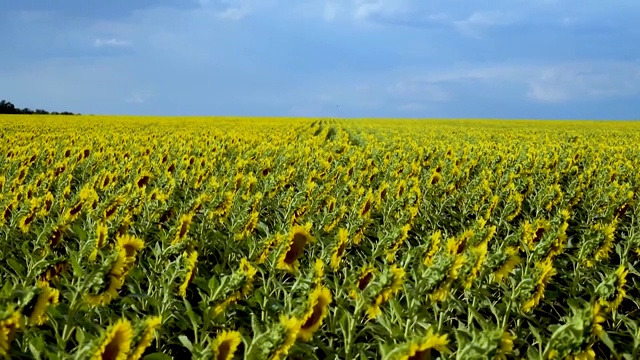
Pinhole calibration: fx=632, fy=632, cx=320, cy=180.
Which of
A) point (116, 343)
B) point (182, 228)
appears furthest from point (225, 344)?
point (182, 228)

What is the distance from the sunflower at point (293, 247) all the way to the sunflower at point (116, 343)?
1751 mm

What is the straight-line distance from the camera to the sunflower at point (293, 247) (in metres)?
3.82

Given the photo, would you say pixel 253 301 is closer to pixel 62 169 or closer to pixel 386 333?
pixel 386 333

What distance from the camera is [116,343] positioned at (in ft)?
6.95

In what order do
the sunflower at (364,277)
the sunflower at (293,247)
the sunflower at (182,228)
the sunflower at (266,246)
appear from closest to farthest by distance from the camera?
the sunflower at (364,277) → the sunflower at (293,247) → the sunflower at (266,246) → the sunflower at (182,228)

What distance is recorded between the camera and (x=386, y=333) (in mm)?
3383

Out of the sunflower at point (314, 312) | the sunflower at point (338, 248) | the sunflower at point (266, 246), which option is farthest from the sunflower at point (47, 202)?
the sunflower at point (314, 312)

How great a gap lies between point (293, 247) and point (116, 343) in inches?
74.7

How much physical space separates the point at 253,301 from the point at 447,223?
12.5 feet

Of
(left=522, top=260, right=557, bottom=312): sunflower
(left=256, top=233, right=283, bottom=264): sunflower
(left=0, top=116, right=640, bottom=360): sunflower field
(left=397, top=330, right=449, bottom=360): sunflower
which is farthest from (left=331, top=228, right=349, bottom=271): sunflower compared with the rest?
(left=397, top=330, right=449, bottom=360): sunflower

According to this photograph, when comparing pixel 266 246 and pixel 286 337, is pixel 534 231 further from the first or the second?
pixel 286 337

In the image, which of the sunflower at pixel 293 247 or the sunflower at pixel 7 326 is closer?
the sunflower at pixel 7 326

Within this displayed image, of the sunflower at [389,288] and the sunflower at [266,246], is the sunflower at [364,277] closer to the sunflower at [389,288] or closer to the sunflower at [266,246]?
the sunflower at [389,288]

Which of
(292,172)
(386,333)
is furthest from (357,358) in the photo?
(292,172)
